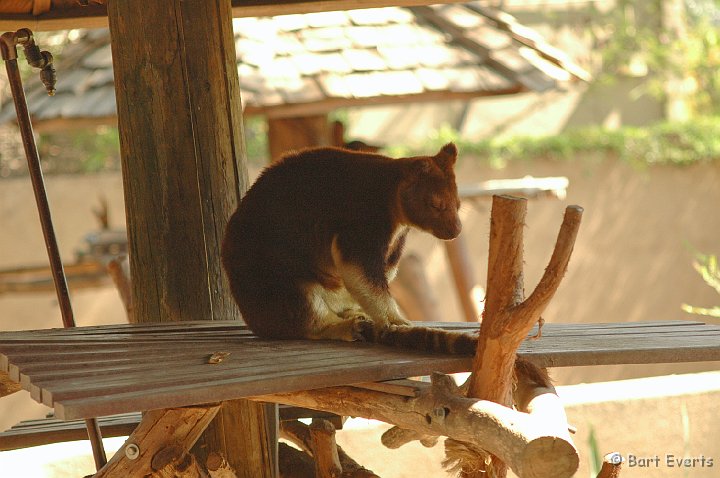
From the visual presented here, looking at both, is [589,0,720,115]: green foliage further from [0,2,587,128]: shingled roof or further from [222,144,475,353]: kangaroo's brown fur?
[222,144,475,353]: kangaroo's brown fur

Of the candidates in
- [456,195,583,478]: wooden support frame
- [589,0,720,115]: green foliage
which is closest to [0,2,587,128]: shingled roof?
[456,195,583,478]: wooden support frame

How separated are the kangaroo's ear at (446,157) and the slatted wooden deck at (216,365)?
48cm

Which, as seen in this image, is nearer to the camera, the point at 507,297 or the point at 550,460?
the point at 550,460

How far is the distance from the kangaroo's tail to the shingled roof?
9.82ft

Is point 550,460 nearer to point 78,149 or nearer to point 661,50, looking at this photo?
point 78,149

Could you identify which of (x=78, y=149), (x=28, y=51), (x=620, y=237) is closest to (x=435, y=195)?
(x=28, y=51)

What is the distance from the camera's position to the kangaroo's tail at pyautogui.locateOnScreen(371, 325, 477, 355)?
244 centimetres

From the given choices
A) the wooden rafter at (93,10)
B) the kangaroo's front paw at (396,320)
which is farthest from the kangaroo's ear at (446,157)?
the wooden rafter at (93,10)

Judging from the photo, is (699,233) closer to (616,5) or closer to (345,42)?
(616,5)

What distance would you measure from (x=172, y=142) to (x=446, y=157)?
84cm

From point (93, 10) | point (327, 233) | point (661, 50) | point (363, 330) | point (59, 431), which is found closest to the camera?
point (363, 330)

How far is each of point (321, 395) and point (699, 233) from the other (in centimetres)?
848

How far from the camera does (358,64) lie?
579 cm

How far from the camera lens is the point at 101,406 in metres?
1.97
